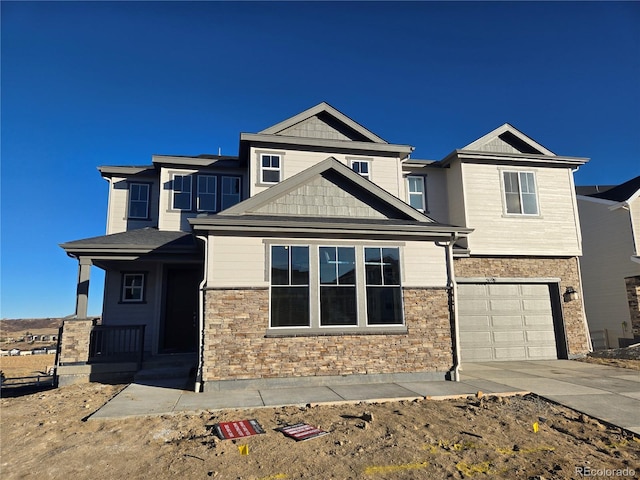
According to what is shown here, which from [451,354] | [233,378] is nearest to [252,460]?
[233,378]

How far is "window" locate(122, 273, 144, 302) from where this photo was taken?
12.6 meters

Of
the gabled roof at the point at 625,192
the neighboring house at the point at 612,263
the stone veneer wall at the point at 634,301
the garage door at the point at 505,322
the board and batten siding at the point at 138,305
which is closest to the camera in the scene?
the board and batten siding at the point at 138,305

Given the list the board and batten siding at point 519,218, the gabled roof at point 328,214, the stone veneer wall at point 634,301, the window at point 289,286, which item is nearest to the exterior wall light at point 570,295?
the board and batten siding at point 519,218

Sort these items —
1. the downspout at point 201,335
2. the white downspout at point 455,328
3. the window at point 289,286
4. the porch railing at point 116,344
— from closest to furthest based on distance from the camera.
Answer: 1. the downspout at point 201,335
2. the window at point 289,286
3. the white downspout at point 455,328
4. the porch railing at point 116,344

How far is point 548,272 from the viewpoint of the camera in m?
13.9

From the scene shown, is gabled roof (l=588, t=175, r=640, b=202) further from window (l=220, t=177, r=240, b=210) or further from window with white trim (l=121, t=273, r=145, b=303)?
window with white trim (l=121, t=273, r=145, b=303)

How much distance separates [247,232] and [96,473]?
17.9ft

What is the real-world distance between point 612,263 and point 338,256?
552 inches

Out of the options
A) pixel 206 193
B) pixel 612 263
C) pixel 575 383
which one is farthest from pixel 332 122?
pixel 612 263

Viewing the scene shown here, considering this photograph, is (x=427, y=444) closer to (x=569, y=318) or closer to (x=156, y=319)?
(x=156, y=319)

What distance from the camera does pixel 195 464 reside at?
4582 mm

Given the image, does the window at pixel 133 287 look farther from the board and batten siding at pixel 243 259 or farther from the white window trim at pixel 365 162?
the white window trim at pixel 365 162

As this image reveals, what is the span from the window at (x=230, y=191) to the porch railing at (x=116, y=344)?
507 cm

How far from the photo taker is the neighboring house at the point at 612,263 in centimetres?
1580
